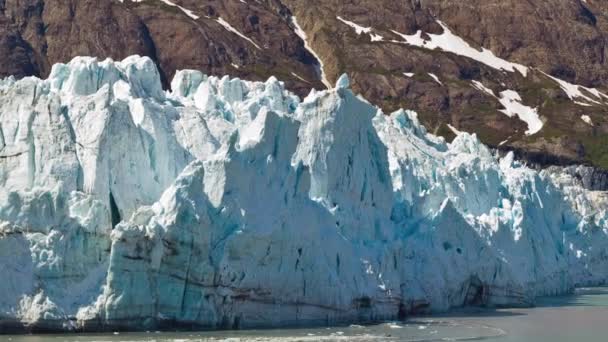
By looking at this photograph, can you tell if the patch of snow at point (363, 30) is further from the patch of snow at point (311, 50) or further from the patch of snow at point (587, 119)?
the patch of snow at point (587, 119)

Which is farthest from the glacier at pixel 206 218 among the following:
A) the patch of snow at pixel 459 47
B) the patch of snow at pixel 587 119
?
the patch of snow at pixel 459 47

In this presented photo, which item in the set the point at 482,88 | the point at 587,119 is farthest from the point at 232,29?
the point at 587,119

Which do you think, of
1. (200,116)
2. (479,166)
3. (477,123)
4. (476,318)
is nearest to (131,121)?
(200,116)

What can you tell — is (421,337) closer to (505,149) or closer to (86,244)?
(86,244)

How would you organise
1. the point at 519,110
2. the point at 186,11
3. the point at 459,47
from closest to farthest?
the point at 519,110 → the point at 186,11 → the point at 459,47

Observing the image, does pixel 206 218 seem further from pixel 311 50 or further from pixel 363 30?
pixel 363 30
